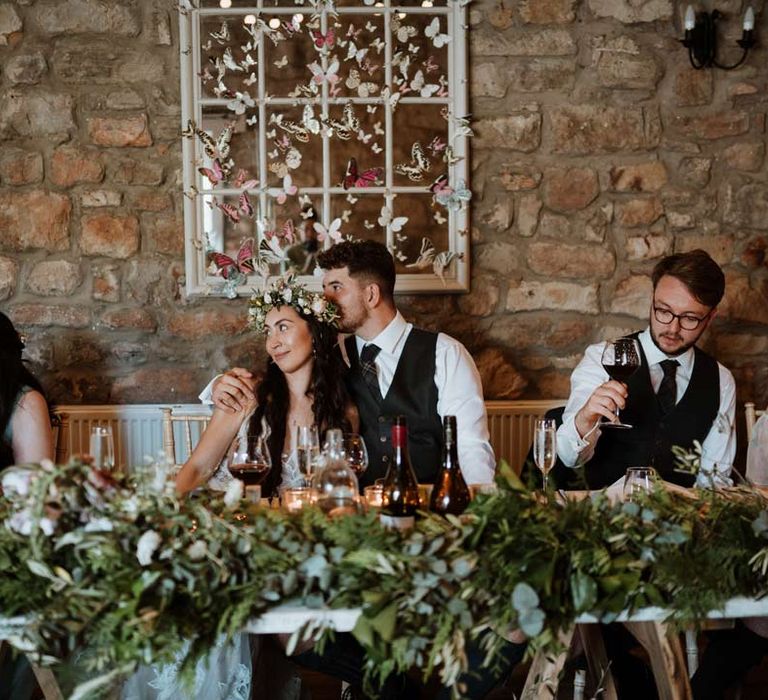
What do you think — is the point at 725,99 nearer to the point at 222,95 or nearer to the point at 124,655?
the point at 222,95

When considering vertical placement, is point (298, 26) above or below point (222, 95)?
above

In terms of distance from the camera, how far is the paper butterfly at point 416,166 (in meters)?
3.79

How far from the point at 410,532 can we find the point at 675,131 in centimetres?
271

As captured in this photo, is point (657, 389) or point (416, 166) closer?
point (657, 389)

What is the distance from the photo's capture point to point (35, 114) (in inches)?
147

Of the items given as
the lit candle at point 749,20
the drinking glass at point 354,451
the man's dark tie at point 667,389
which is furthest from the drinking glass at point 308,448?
the lit candle at point 749,20

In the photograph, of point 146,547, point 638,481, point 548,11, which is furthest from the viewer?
point 548,11

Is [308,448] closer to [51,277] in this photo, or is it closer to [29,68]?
[51,277]

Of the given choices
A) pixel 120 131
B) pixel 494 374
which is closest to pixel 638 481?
pixel 494 374

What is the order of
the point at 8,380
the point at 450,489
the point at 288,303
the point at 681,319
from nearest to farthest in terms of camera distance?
the point at 450,489, the point at 8,380, the point at 288,303, the point at 681,319

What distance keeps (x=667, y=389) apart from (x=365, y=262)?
104cm

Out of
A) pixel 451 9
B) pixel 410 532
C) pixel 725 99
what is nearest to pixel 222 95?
pixel 451 9

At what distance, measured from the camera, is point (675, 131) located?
386 centimetres

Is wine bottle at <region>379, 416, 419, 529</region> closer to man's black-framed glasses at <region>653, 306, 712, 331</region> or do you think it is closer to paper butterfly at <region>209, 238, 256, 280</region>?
man's black-framed glasses at <region>653, 306, 712, 331</region>
